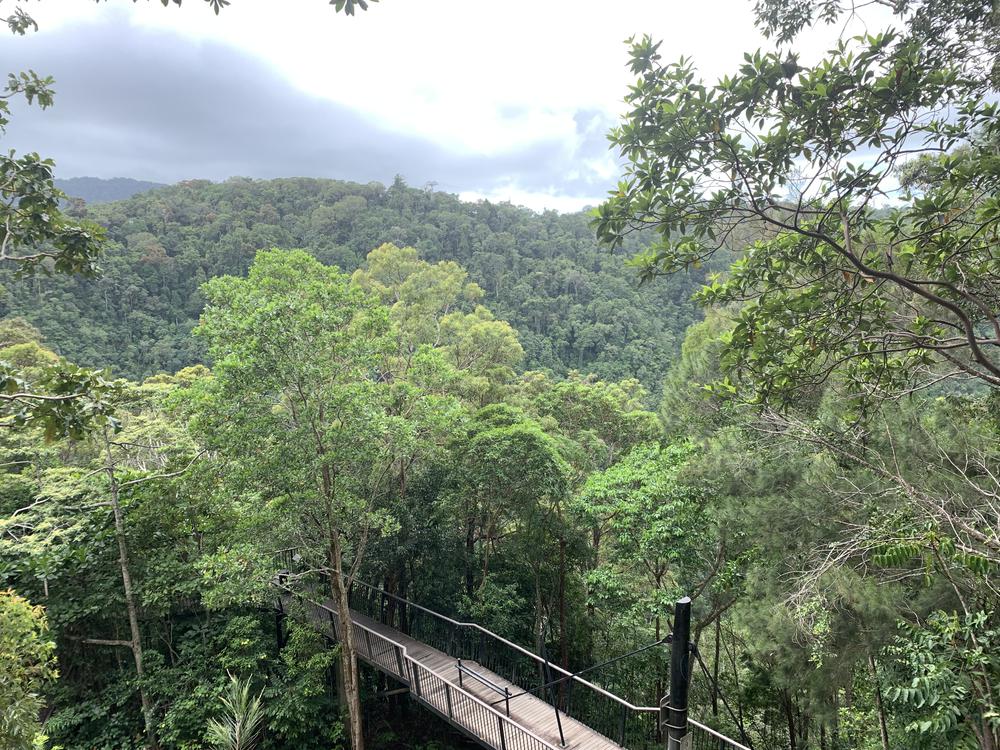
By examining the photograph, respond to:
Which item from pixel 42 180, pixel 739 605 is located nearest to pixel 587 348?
pixel 739 605

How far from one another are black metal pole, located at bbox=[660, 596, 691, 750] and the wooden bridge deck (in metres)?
4.42

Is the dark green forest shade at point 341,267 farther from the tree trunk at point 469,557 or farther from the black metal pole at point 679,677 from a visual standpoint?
the black metal pole at point 679,677

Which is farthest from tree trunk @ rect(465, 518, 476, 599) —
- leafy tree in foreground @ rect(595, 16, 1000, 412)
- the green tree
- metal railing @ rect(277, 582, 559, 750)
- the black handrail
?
leafy tree in foreground @ rect(595, 16, 1000, 412)

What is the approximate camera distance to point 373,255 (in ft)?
54.2

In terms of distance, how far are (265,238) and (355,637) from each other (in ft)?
133

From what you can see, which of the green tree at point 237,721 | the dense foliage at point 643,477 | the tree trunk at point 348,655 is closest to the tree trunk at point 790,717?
the dense foliage at point 643,477

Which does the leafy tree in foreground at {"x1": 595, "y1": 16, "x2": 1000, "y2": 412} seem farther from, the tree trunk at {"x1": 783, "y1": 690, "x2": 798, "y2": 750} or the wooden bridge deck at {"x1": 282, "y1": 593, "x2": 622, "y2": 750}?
the tree trunk at {"x1": 783, "y1": 690, "x2": 798, "y2": 750}

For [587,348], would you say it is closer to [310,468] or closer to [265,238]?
[265,238]

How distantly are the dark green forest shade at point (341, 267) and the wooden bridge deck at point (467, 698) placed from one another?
22301 millimetres

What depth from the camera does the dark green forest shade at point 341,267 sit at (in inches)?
1158

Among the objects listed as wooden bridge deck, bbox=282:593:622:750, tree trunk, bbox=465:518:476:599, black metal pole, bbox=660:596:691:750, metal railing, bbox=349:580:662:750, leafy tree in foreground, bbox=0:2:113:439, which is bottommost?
metal railing, bbox=349:580:662:750

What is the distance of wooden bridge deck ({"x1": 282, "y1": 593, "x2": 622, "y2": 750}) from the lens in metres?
6.45

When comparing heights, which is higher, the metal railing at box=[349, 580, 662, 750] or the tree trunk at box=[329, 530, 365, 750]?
the tree trunk at box=[329, 530, 365, 750]

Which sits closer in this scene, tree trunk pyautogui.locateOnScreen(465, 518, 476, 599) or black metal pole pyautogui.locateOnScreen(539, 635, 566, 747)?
black metal pole pyautogui.locateOnScreen(539, 635, 566, 747)
